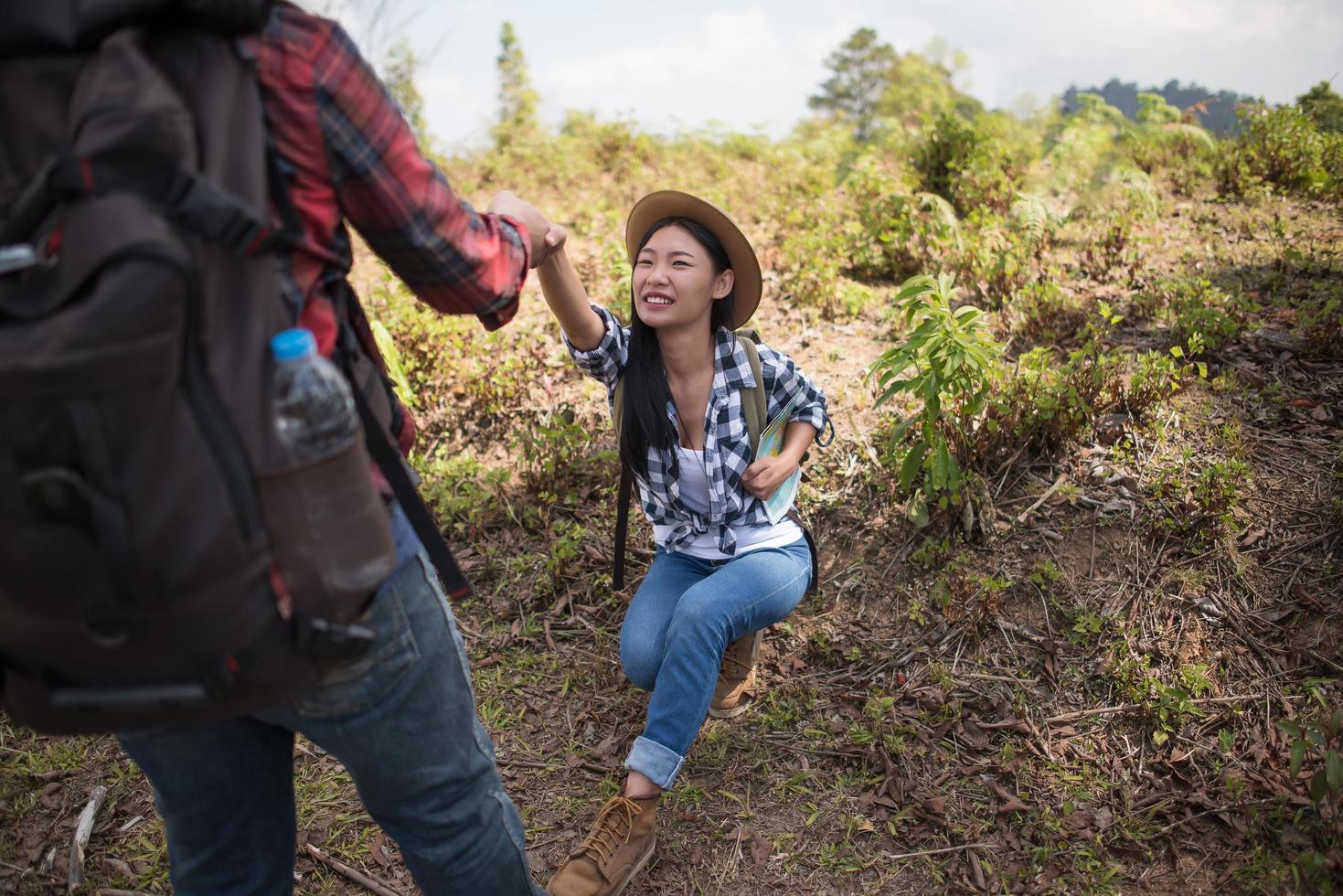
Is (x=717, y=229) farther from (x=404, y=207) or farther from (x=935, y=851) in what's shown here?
(x=935, y=851)

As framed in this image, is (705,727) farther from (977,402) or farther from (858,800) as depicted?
(977,402)

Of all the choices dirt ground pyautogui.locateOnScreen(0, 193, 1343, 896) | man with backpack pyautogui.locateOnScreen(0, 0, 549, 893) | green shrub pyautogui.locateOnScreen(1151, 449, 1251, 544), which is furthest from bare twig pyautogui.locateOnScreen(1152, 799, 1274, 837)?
man with backpack pyautogui.locateOnScreen(0, 0, 549, 893)

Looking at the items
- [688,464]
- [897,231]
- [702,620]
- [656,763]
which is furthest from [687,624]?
[897,231]

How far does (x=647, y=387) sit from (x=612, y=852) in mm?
1637

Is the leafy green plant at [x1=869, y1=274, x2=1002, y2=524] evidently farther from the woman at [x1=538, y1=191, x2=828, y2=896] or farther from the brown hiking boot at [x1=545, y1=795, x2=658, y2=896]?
the brown hiking boot at [x1=545, y1=795, x2=658, y2=896]

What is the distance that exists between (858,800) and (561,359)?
10.5ft

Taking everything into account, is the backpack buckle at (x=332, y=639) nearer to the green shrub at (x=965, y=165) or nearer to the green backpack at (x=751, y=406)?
the green backpack at (x=751, y=406)

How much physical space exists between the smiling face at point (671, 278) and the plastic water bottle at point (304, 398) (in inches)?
74.1

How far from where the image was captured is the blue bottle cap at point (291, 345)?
1.36 meters

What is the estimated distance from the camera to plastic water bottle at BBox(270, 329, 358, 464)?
4.46ft

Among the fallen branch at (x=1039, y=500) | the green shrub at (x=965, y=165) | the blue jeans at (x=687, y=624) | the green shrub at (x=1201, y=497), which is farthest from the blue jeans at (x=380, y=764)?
the green shrub at (x=965, y=165)

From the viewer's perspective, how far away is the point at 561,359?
5426 millimetres

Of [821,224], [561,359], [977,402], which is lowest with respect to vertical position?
[561,359]

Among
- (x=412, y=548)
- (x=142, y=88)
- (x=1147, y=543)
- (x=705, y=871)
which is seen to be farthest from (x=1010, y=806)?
(x=142, y=88)
